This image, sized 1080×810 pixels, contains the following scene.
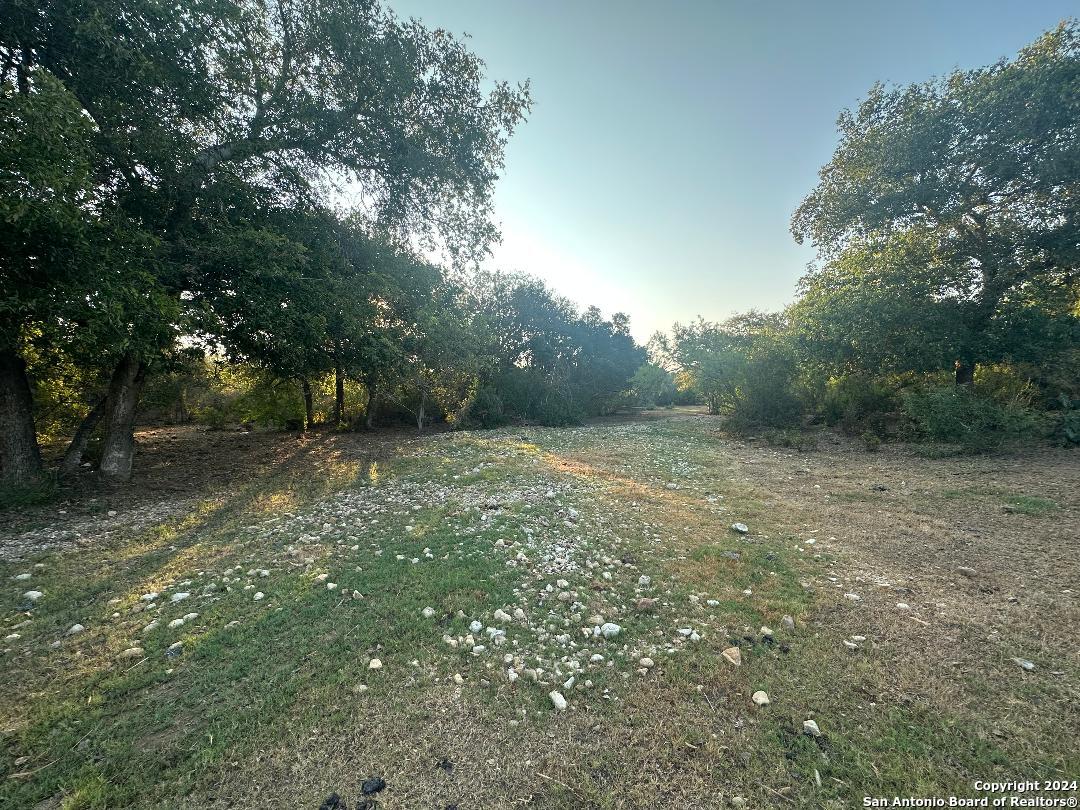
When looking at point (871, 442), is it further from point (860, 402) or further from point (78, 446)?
point (78, 446)

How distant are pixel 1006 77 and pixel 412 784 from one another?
1024 inches

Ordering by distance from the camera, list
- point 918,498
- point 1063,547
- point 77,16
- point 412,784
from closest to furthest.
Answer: point 412,784 → point 1063,547 → point 77,16 → point 918,498

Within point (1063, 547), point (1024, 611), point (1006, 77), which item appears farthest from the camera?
point (1006, 77)

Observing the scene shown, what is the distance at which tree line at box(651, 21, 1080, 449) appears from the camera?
14406mm

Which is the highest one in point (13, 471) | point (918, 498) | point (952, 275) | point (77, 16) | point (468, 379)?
point (77, 16)

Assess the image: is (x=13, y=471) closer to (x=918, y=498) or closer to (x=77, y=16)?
(x=77, y=16)

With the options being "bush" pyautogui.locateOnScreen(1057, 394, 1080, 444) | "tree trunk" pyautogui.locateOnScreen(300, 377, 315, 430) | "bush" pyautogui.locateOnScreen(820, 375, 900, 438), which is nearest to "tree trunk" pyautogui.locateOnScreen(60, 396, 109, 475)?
"tree trunk" pyautogui.locateOnScreen(300, 377, 315, 430)

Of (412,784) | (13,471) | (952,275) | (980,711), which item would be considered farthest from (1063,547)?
(13,471)

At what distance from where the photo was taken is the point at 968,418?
46.0ft

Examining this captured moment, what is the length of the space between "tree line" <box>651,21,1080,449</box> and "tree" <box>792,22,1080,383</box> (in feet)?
0.17

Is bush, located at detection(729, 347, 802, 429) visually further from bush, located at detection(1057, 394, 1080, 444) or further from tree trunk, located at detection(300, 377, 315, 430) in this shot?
tree trunk, located at detection(300, 377, 315, 430)

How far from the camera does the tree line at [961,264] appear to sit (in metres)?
14.4

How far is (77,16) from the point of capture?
28.6 feet

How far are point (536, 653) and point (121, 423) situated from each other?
46.4ft
